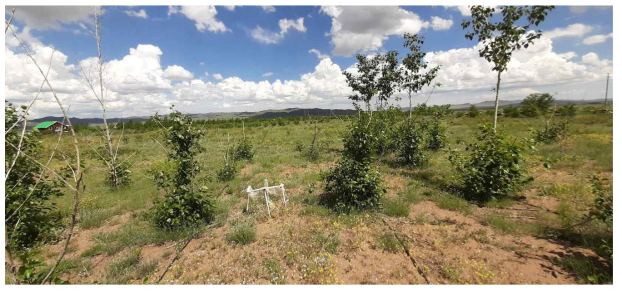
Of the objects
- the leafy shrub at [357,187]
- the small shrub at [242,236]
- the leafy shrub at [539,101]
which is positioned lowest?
the small shrub at [242,236]

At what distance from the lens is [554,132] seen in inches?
510

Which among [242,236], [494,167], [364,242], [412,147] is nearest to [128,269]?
[242,236]

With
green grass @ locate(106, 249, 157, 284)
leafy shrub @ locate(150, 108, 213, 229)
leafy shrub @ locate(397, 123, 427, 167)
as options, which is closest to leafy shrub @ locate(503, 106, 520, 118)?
leafy shrub @ locate(397, 123, 427, 167)

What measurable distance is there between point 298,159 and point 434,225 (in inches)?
327

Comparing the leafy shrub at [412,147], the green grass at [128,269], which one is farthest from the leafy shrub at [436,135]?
the green grass at [128,269]

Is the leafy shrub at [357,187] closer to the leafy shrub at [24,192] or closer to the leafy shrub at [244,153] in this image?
the leafy shrub at [24,192]

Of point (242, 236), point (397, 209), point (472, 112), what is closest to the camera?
point (242, 236)

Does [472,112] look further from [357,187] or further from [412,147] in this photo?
[357,187]

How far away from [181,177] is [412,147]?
28.3 ft

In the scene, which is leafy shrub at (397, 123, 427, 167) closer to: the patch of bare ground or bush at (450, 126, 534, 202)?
bush at (450, 126, 534, 202)

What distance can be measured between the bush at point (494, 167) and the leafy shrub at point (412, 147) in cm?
335

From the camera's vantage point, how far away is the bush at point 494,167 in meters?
6.05

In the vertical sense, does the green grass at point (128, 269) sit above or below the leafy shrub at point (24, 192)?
below

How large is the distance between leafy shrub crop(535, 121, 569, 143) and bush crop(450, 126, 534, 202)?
32.2 feet
